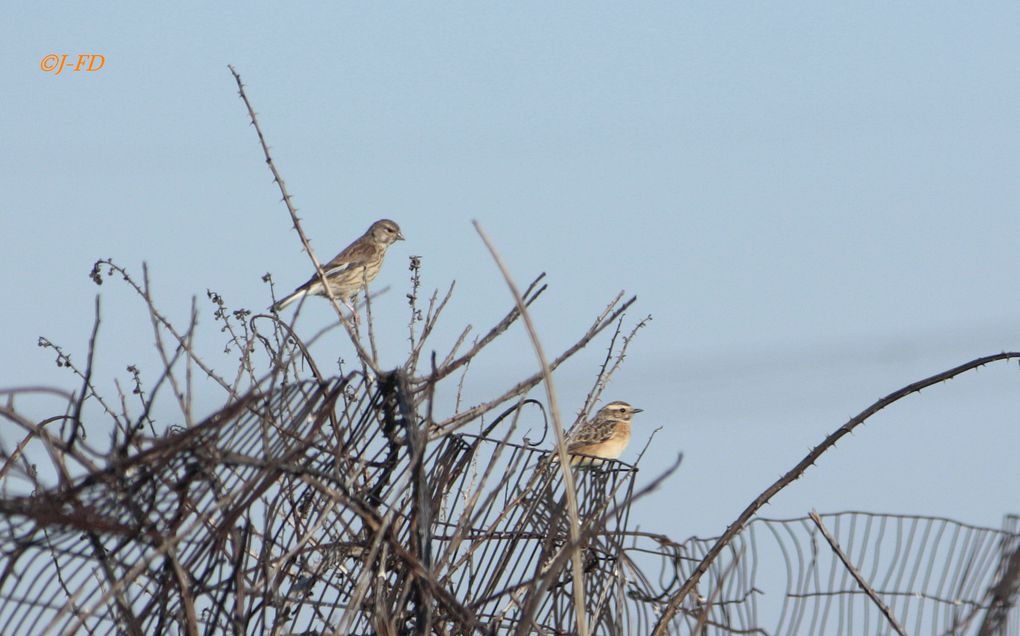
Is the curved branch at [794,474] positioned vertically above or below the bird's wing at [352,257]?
below

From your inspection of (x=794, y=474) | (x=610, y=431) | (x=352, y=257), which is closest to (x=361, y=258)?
(x=352, y=257)

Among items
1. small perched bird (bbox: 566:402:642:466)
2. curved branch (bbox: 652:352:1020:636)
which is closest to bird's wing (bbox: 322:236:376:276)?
small perched bird (bbox: 566:402:642:466)

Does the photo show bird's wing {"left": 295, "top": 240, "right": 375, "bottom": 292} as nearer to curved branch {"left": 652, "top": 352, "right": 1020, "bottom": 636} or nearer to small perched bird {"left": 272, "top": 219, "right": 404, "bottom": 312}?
small perched bird {"left": 272, "top": 219, "right": 404, "bottom": 312}

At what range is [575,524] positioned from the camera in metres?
2.99

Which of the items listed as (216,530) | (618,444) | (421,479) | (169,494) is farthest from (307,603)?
(618,444)

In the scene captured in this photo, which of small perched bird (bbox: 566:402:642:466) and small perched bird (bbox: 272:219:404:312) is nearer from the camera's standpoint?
small perched bird (bbox: 566:402:642:466)

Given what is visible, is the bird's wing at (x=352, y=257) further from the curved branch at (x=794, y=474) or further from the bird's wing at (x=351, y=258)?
the curved branch at (x=794, y=474)

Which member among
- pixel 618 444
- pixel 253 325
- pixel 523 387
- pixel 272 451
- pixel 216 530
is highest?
pixel 618 444

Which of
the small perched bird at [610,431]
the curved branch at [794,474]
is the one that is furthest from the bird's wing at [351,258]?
the curved branch at [794,474]

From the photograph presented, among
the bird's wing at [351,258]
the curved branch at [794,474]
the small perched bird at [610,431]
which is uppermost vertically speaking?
the bird's wing at [351,258]

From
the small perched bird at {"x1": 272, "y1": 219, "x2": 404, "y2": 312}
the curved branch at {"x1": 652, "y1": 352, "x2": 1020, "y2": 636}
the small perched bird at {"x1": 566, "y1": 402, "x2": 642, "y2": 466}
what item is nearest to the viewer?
the curved branch at {"x1": 652, "y1": 352, "x2": 1020, "y2": 636}

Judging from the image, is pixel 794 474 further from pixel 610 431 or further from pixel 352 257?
pixel 352 257

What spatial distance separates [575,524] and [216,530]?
0.84 m

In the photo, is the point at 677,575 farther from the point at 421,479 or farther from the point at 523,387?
the point at 421,479
